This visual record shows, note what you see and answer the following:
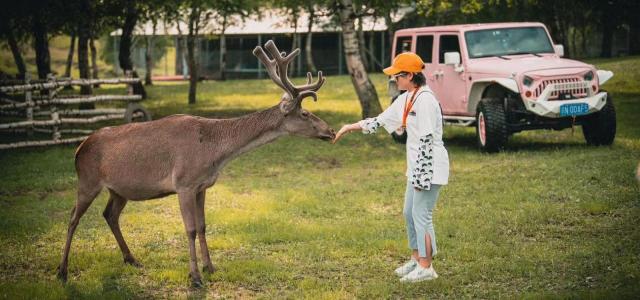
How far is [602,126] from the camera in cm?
1559

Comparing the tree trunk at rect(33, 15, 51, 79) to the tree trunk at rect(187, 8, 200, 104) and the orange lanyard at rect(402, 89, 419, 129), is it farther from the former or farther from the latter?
the orange lanyard at rect(402, 89, 419, 129)

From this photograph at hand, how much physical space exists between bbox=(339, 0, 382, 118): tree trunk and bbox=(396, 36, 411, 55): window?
5.54ft

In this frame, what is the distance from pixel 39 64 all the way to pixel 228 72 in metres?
31.0

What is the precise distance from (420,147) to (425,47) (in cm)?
1076

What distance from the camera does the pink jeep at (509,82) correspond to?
15086 millimetres

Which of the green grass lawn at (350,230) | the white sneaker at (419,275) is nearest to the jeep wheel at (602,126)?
the green grass lawn at (350,230)

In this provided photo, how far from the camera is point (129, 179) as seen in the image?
27.6 ft

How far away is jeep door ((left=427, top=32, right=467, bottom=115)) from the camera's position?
16.8 meters

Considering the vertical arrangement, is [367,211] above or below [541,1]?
below

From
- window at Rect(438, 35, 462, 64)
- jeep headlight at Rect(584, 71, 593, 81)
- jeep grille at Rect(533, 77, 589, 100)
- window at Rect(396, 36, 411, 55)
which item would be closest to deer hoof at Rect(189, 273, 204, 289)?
jeep grille at Rect(533, 77, 589, 100)

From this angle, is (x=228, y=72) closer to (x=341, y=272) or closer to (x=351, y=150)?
(x=351, y=150)

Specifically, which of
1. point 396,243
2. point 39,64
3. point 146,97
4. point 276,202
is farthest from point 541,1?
point 396,243

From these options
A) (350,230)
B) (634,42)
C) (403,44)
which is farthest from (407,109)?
(634,42)

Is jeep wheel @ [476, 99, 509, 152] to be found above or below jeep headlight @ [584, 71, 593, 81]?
below
